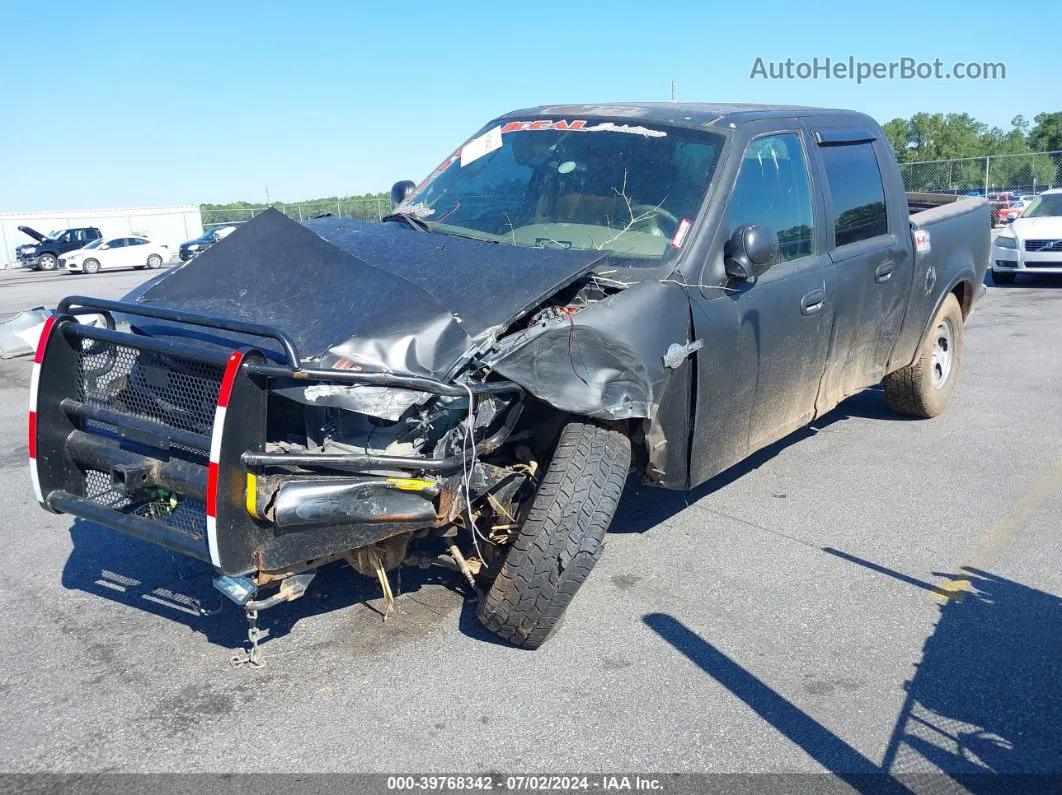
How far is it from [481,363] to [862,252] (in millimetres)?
2910

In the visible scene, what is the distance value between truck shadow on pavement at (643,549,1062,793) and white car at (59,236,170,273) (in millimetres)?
35434

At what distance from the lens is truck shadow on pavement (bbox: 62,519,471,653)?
3.96 metres

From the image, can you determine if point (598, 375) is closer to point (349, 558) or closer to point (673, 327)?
point (673, 327)

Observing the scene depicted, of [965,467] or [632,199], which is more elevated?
[632,199]

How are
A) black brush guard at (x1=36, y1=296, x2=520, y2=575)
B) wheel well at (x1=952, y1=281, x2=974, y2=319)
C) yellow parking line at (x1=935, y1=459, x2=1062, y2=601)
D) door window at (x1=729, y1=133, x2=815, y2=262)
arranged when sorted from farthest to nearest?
wheel well at (x1=952, y1=281, x2=974, y2=319) → door window at (x1=729, y1=133, x2=815, y2=262) → yellow parking line at (x1=935, y1=459, x2=1062, y2=601) → black brush guard at (x1=36, y1=296, x2=520, y2=575)

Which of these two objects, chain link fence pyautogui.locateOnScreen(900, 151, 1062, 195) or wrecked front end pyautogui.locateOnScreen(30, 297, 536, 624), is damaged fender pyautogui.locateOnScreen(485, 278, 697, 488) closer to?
wrecked front end pyautogui.locateOnScreen(30, 297, 536, 624)

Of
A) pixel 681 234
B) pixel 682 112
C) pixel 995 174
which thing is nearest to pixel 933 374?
pixel 682 112

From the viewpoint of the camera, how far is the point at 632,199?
4.46m

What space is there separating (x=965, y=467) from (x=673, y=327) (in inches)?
120

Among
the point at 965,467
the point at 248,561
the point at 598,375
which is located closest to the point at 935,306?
the point at 965,467

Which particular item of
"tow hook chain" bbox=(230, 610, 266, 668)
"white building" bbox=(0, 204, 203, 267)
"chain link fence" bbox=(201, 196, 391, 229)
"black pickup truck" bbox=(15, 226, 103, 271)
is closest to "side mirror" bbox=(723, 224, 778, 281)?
"tow hook chain" bbox=(230, 610, 266, 668)

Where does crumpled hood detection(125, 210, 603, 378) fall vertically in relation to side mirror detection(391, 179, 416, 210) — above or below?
below

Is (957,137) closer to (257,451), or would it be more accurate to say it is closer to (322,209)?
(322,209)

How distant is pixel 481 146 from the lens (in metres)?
5.25
